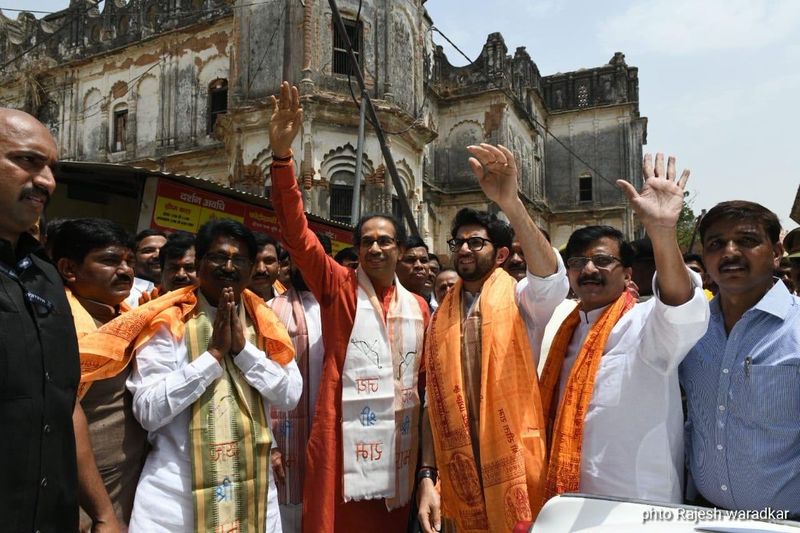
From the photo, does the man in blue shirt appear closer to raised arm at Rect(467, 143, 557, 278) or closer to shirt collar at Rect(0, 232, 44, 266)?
raised arm at Rect(467, 143, 557, 278)

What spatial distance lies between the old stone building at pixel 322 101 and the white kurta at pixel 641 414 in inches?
373

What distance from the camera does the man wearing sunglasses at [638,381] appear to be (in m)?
2.18

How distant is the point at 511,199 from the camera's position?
9.01ft

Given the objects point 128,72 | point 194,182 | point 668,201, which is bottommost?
point 668,201

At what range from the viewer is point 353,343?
10.5 feet

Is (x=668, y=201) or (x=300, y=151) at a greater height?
(x=300, y=151)

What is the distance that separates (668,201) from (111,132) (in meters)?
21.5

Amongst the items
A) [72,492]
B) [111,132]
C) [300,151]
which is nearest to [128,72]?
[111,132]

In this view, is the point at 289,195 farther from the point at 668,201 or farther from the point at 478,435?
the point at 668,201

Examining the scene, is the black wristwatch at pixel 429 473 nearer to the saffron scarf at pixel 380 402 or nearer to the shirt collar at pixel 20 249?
the saffron scarf at pixel 380 402

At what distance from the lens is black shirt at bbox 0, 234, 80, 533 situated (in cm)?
164

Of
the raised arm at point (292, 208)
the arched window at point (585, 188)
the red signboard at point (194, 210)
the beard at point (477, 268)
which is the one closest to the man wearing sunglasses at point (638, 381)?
the beard at point (477, 268)

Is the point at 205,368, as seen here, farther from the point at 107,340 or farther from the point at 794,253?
the point at 794,253

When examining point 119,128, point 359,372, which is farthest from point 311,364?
point 119,128
